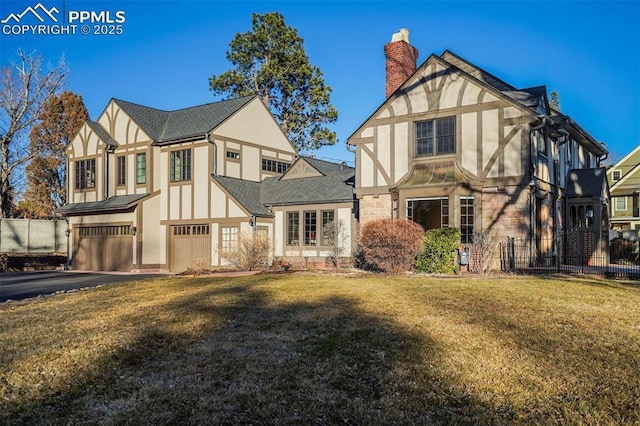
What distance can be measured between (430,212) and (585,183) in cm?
734

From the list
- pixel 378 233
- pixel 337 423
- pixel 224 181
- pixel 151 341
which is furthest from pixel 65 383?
pixel 224 181

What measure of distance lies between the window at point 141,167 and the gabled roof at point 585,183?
1927 cm

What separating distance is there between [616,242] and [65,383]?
71.7 ft

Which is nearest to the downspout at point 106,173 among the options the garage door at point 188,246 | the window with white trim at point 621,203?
the garage door at point 188,246

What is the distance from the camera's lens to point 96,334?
770 centimetres

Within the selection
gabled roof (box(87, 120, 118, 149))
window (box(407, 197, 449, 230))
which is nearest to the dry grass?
window (box(407, 197, 449, 230))

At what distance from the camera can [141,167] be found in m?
26.0

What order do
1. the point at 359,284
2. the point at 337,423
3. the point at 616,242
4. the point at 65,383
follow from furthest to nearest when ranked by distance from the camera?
the point at 616,242 < the point at 359,284 < the point at 65,383 < the point at 337,423

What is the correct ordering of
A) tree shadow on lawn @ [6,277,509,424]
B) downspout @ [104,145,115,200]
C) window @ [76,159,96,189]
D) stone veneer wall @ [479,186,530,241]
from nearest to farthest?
tree shadow on lawn @ [6,277,509,424]
stone veneer wall @ [479,186,530,241]
downspout @ [104,145,115,200]
window @ [76,159,96,189]

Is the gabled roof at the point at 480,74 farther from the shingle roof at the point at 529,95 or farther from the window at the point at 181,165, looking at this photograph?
the window at the point at 181,165

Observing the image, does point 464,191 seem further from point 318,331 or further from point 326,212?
point 318,331

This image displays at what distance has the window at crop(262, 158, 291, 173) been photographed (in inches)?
1094

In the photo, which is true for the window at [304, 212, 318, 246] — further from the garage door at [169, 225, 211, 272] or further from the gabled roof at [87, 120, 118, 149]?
the gabled roof at [87, 120, 118, 149]

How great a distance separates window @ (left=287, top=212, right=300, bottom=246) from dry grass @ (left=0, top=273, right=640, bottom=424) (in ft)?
41.2
